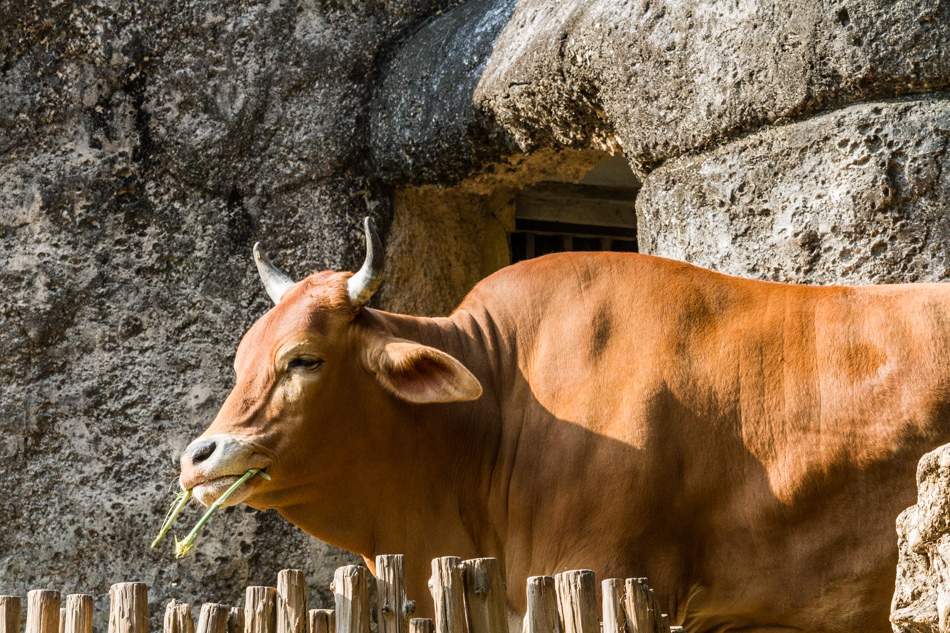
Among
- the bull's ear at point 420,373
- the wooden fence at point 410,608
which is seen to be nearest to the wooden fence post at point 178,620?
the wooden fence at point 410,608

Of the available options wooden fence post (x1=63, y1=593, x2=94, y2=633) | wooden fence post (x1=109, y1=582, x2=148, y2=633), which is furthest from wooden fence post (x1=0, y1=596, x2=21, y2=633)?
wooden fence post (x1=109, y1=582, x2=148, y2=633)

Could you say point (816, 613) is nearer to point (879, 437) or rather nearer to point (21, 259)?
point (879, 437)

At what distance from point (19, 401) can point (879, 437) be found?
12.7ft

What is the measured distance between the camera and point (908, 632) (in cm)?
203

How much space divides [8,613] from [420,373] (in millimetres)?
1415

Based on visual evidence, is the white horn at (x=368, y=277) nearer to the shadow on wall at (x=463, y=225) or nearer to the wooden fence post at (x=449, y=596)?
the wooden fence post at (x=449, y=596)

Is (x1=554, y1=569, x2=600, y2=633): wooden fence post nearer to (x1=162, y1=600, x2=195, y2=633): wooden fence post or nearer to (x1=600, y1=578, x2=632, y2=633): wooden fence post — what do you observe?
(x1=600, y1=578, x2=632, y2=633): wooden fence post

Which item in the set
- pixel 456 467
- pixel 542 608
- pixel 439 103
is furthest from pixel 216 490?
pixel 439 103

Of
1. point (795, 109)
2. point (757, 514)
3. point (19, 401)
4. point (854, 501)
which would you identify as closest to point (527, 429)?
point (757, 514)

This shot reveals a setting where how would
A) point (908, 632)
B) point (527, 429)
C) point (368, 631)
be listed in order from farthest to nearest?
point (527, 429), point (368, 631), point (908, 632)

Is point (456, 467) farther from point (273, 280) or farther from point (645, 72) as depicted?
point (645, 72)

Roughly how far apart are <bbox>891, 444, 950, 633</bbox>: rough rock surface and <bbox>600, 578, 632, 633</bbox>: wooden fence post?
633mm

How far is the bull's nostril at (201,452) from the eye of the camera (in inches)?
A: 136

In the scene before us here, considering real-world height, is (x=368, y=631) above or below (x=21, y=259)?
below
